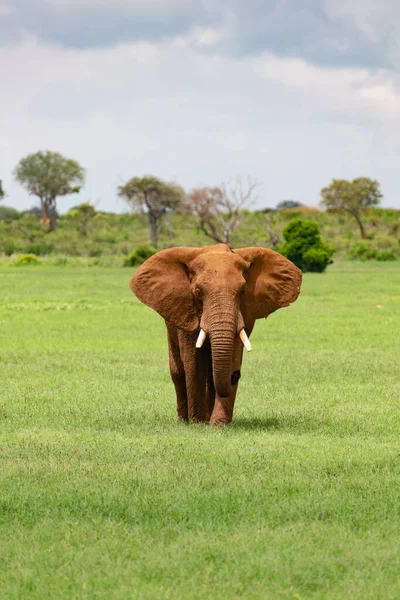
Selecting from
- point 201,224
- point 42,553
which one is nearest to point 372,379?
point 42,553

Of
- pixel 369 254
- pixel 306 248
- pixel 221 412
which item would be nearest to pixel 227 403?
pixel 221 412

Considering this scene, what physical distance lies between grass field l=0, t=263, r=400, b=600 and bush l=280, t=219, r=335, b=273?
3466cm

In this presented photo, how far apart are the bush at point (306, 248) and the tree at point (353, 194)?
33.6m

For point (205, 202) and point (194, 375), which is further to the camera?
point (205, 202)

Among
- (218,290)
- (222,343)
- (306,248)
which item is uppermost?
(218,290)

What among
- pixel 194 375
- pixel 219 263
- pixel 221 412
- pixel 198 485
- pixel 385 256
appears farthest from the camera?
pixel 385 256

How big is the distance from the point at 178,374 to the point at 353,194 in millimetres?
76434

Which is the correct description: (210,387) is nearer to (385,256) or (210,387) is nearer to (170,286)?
(170,286)

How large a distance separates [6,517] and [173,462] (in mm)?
1856

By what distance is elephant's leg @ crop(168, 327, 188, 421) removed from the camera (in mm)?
11141

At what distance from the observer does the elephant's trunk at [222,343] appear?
992 cm

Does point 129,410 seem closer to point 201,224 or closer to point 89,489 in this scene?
point 89,489

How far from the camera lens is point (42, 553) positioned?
6.30 m

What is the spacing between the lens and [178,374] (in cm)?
1117
